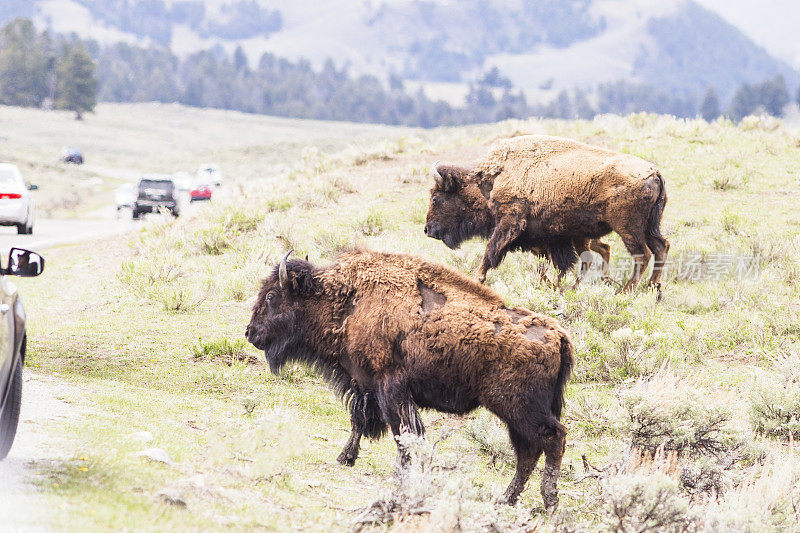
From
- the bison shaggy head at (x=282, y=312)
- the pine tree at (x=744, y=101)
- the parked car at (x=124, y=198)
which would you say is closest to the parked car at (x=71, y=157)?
the parked car at (x=124, y=198)

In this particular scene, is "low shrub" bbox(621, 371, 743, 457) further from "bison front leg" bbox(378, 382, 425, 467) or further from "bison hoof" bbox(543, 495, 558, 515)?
"bison front leg" bbox(378, 382, 425, 467)

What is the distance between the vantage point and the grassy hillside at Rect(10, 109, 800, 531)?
16.4 ft

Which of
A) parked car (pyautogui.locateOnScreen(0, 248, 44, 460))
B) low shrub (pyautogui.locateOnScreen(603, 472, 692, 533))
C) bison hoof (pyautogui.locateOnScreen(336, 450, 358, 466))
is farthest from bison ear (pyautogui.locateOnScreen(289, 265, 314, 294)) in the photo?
low shrub (pyautogui.locateOnScreen(603, 472, 692, 533))

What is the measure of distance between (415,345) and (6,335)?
2.49 meters

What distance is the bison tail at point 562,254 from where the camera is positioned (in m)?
11.0

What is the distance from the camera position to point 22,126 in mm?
95312

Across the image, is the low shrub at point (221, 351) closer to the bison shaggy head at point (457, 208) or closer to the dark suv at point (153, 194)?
the bison shaggy head at point (457, 208)

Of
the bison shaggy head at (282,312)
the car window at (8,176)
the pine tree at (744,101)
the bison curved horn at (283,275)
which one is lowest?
the car window at (8,176)

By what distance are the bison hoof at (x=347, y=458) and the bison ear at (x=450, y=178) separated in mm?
5263

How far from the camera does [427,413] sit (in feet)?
26.0

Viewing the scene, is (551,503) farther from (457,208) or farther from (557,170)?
(457,208)

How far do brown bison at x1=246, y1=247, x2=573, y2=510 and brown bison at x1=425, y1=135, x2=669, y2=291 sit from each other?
14.8ft

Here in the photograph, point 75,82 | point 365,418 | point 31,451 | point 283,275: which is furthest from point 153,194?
point 75,82

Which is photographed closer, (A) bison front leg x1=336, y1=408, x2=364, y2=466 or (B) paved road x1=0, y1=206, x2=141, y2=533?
(B) paved road x1=0, y1=206, x2=141, y2=533
